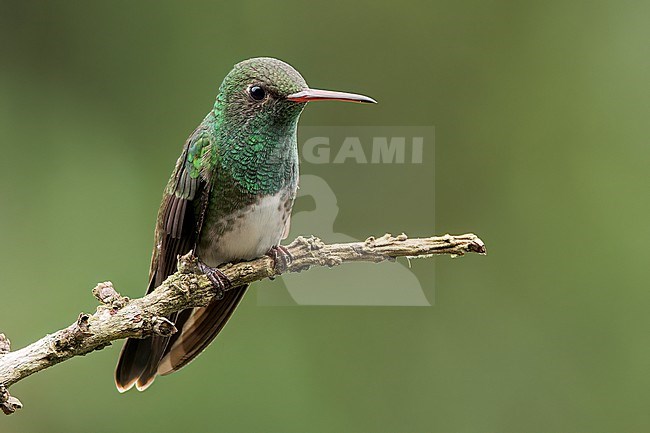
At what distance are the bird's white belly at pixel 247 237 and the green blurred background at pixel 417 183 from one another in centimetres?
151

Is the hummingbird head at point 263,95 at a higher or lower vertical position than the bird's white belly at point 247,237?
higher

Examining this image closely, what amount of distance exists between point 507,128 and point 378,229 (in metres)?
0.76

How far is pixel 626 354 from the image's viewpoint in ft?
11.6

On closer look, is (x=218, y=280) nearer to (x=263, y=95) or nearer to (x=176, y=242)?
(x=176, y=242)

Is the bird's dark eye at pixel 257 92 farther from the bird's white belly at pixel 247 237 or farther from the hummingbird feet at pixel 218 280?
the hummingbird feet at pixel 218 280

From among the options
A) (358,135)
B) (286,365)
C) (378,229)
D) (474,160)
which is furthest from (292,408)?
(474,160)

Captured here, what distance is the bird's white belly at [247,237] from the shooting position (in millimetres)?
1826

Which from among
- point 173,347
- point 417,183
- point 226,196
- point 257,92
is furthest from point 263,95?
point 417,183

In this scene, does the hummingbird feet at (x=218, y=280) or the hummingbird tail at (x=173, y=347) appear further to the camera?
the hummingbird tail at (x=173, y=347)

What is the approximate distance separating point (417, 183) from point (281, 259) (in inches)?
82.7

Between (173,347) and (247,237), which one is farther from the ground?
(247,237)

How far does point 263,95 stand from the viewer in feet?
5.69

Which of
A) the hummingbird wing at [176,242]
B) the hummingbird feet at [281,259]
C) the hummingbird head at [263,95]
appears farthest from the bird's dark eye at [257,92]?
the hummingbird feet at [281,259]

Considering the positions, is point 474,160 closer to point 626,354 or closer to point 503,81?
point 503,81
